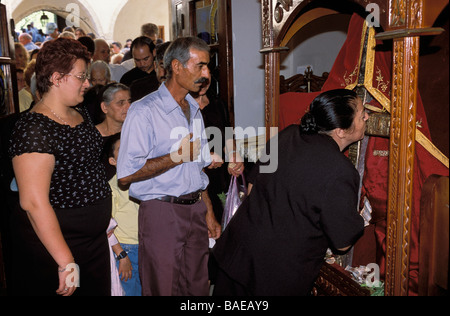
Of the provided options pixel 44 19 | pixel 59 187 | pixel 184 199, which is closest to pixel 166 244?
pixel 184 199

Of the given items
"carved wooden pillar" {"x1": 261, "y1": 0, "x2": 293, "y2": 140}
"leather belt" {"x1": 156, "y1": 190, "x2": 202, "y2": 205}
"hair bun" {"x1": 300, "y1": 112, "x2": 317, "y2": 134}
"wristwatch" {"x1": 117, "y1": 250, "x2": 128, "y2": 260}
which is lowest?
"wristwatch" {"x1": 117, "y1": 250, "x2": 128, "y2": 260}

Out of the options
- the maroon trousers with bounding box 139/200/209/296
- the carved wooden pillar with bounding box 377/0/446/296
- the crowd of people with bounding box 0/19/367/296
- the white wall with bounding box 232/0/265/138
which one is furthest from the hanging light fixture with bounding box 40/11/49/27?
the carved wooden pillar with bounding box 377/0/446/296

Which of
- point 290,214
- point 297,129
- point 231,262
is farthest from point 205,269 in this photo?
point 297,129

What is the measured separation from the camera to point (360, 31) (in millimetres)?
2299

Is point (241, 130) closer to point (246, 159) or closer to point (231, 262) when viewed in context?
A: point (246, 159)

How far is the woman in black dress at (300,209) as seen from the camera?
169 cm

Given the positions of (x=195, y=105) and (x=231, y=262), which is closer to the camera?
(x=231, y=262)

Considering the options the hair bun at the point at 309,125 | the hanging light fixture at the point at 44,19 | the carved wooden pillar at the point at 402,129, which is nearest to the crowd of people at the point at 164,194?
the hair bun at the point at 309,125

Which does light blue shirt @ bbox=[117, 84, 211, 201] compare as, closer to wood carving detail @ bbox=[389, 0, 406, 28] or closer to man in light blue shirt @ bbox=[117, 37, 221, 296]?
man in light blue shirt @ bbox=[117, 37, 221, 296]

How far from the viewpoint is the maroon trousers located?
2178 millimetres

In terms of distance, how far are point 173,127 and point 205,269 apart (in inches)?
33.5

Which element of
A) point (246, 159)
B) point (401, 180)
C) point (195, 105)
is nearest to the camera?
point (401, 180)

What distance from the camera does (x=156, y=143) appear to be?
2191 mm

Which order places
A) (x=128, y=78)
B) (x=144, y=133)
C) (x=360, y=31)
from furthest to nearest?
1. (x=128, y=78)
2. (x=360, y=31)
3. (x=144, y=133)
